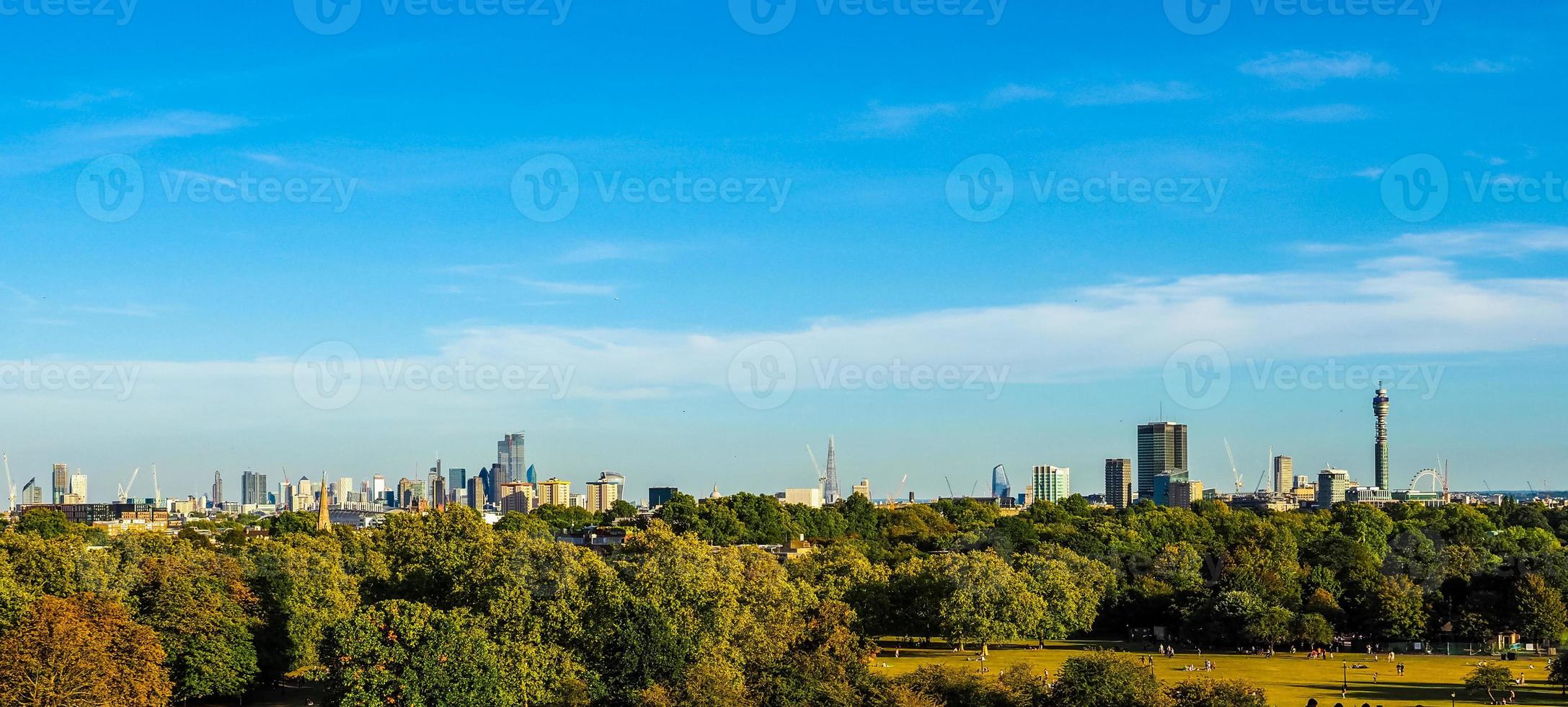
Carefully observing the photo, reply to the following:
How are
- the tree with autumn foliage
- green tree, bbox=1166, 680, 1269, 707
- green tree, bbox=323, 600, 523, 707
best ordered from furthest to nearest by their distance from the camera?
the tree with autumn foliage < green tree, bbox=323, 600, 523, 707 < green tree, bbox=1166, 680, 1269, 707

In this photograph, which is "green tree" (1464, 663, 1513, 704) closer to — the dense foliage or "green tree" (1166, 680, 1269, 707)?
the dense foliage

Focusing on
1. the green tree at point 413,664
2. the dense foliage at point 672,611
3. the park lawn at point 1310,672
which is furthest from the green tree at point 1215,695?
the green tree at point 413,664

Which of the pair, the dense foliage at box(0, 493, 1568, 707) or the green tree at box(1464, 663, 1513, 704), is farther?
the green tree at box(1464, 663, 1513, 704)

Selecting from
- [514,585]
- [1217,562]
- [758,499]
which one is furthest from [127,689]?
[758,499]

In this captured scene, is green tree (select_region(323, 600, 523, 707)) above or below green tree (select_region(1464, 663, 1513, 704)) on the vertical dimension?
above

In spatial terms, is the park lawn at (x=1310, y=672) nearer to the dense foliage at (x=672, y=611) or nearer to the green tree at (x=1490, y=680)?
the green tree at (x=1490, y=680)

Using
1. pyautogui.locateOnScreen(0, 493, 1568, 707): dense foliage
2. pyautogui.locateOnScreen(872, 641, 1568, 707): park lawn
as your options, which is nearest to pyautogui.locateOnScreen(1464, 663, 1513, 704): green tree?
pyautogui.locateOnScreen(0, 493, 1568, 707): dense foliage

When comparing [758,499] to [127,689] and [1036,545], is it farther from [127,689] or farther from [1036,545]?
[127,689]

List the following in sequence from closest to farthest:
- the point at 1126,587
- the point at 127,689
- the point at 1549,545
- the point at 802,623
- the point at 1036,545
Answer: the point at 127,689, the point at 802,623, the point at 1126,587, the point at 1036,545, the point at 1549,545
